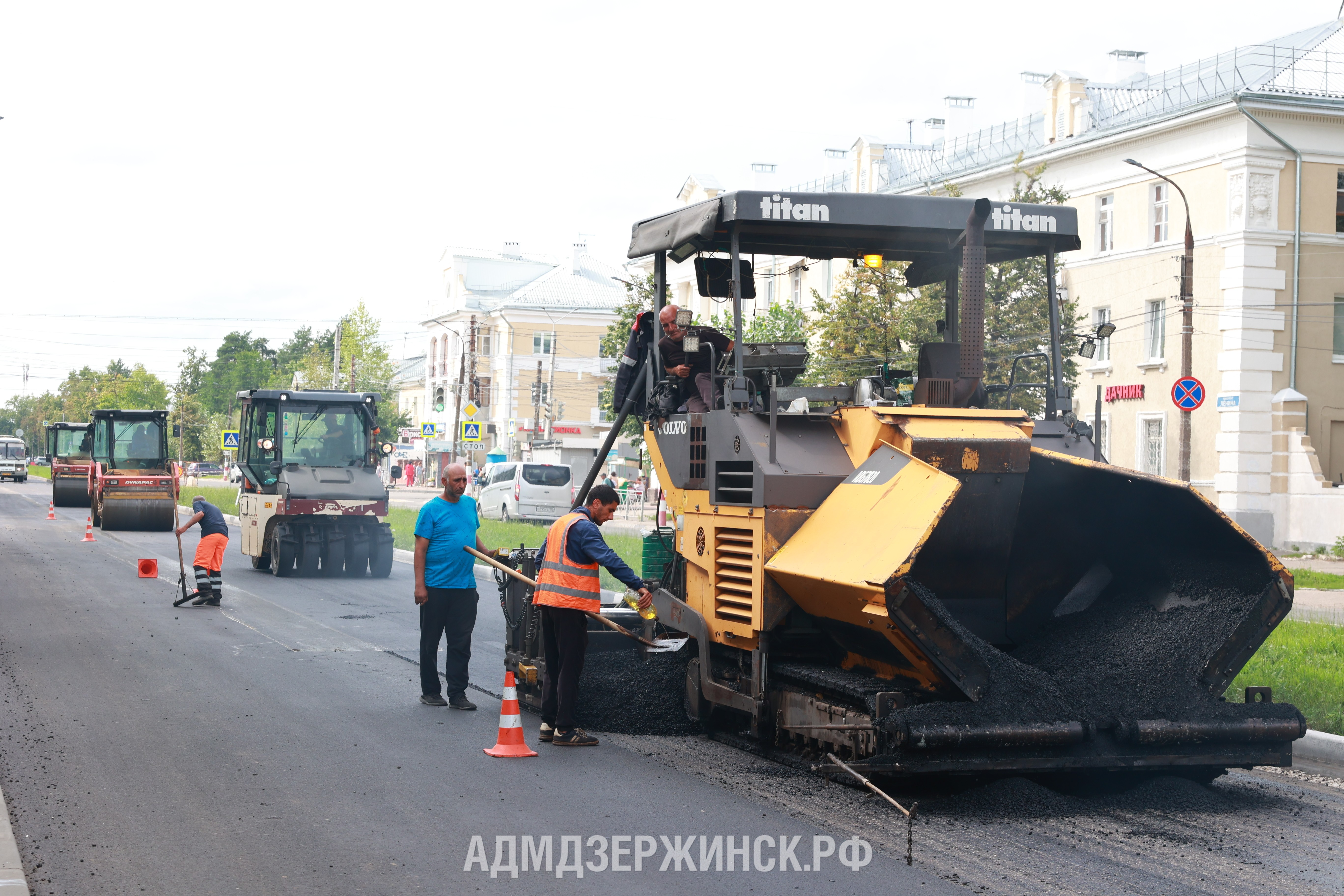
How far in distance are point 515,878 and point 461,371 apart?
162 ft

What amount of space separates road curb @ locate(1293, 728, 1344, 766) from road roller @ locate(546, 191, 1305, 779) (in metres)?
1.43

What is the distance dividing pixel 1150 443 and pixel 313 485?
22477 mm

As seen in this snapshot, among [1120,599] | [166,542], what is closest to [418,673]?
[1120,599]

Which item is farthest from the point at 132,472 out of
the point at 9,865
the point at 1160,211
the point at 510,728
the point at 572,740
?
the point at 9,865

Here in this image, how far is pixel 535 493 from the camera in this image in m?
35.6

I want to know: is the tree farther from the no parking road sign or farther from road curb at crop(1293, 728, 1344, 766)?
road curb at crop(1293, 728, 1344, 766)

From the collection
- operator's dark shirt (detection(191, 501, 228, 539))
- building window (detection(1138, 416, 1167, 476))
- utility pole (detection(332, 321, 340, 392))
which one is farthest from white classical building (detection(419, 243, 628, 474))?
operator's dark shirt (detection(191, 501, 228, 539))

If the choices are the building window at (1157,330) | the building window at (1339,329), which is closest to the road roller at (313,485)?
the building window at (1157,330)

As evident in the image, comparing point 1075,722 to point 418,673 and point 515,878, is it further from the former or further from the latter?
point 418,673

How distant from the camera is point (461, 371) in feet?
177

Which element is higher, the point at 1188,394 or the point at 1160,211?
the point at 1160,211

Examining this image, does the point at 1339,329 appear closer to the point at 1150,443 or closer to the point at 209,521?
the point at 1150,443

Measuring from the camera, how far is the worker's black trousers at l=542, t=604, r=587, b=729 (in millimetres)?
8453

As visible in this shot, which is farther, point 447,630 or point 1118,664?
point 447,630
